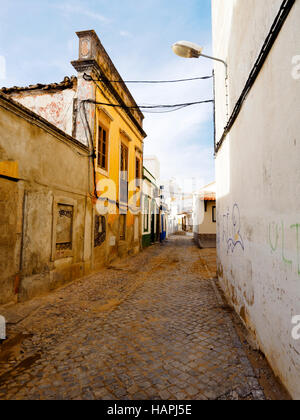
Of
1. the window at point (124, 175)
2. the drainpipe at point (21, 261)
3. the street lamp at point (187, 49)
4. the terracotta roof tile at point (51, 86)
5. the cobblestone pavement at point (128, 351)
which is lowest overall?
the cobblestone pavement at point (128, 351)

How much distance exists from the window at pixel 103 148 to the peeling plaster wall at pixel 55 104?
3.88 feet

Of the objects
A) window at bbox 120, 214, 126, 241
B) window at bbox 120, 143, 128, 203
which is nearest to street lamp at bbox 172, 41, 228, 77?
window at bbox 120, 143, 128, 203

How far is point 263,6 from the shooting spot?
126 inches

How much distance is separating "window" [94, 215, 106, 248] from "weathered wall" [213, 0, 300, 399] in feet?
18.0

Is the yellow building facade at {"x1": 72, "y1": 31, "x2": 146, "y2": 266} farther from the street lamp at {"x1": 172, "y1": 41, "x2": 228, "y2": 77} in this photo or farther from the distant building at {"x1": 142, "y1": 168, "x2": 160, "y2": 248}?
the street lamp at {"x1": 172, "y1": 41, "x2": 228, "y2": 77}

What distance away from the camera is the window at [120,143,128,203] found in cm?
1245

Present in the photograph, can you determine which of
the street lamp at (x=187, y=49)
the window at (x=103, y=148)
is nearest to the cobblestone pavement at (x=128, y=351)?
the street lamp at (x=187, y=49)

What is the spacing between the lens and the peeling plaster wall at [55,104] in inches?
359

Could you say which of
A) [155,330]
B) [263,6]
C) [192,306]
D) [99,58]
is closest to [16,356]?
[155,330]

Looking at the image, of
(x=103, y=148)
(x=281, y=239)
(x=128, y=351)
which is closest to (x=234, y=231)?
(x=281, y=239)

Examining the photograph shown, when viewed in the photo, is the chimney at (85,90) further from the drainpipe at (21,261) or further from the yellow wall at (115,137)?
the drainpipe at (21,261)

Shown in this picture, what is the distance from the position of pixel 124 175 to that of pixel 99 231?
4330mm

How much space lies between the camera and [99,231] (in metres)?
9.45

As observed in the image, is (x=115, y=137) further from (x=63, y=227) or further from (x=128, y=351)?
(x=128, y=351)
